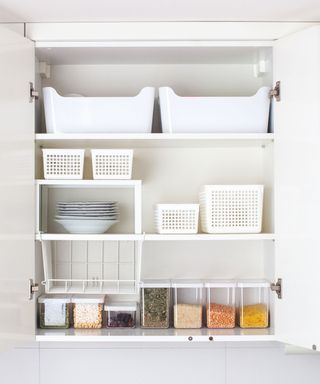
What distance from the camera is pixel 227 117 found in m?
2.15

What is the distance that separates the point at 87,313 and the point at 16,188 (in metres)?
0.55

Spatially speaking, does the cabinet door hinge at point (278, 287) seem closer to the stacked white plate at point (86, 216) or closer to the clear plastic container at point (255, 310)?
the clear plastic container at point (255, 310)

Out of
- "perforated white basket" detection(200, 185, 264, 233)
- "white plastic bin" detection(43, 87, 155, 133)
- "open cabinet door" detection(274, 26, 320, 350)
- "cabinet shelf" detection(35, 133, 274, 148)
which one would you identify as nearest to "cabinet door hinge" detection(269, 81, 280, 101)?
"open cabinet door" detection(274, 26, 320, 350)

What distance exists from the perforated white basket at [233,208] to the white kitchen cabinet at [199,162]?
52mm

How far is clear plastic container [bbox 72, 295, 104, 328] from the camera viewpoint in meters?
2.19

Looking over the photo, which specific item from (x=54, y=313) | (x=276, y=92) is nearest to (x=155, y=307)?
(x=54, y=313)

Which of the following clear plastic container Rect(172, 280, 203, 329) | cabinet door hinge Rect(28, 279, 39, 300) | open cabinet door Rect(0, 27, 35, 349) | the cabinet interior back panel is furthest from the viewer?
the cabinet interior back panel

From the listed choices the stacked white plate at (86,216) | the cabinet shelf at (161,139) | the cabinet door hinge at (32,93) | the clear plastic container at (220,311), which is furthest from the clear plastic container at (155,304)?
the cabinet door hinge at (32,93)

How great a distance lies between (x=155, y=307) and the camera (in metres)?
2.19

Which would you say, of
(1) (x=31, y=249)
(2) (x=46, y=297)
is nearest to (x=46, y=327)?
(2) (x=46, y=297)

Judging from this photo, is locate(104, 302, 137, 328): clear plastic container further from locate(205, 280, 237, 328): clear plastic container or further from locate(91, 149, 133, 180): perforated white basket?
locate(91, 149, 133, 180): perforated white basket

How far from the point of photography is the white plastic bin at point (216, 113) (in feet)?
6.98

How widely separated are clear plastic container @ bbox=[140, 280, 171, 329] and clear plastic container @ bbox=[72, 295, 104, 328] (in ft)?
0.52

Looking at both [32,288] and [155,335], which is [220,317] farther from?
[32,288]
